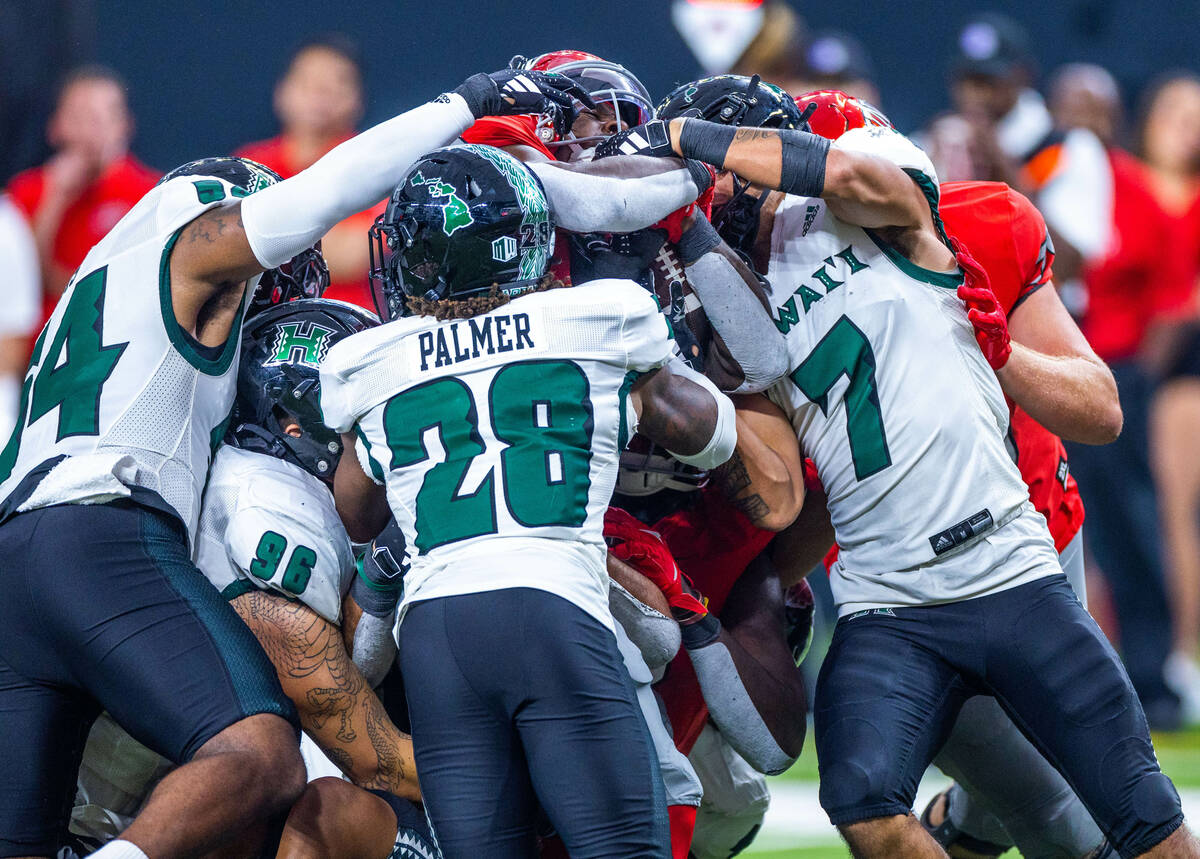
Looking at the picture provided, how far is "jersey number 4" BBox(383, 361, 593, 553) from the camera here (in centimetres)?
274

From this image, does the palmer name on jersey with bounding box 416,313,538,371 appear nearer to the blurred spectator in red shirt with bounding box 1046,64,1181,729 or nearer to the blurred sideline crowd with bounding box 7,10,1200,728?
the blurred sideline crowd with bounding box 7,10,1200,728

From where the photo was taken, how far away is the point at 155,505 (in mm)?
3100

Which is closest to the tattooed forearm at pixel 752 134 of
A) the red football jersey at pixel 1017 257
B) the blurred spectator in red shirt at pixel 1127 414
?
the red football jersey at pixel 1017 257

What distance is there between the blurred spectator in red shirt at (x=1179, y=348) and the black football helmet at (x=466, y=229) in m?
5.36

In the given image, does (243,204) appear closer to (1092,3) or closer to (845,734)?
(845,734)

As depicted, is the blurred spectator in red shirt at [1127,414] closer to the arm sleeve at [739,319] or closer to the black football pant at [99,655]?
the arm sleeve at [739,319]

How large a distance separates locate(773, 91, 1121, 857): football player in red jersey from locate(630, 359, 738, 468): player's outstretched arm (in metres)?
0.63

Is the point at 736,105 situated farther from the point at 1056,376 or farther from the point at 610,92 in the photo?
the point at 1056,376

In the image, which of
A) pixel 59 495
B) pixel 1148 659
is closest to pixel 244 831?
pixel 59 495

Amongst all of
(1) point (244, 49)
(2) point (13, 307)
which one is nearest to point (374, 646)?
(2) point (13, 307)

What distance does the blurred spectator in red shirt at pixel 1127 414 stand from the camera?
6.76m

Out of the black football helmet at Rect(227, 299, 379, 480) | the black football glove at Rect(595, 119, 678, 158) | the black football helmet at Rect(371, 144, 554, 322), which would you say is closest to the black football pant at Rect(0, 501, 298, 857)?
the black football helmet at Rect(227, 299, 379, 480)

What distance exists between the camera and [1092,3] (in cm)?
878

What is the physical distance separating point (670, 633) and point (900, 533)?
544 mm
